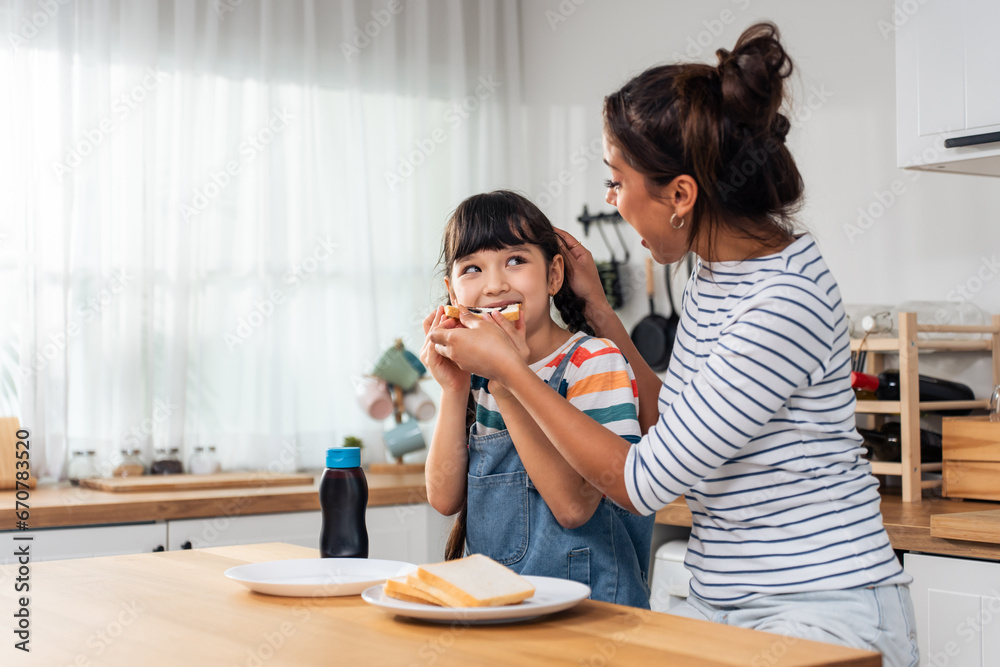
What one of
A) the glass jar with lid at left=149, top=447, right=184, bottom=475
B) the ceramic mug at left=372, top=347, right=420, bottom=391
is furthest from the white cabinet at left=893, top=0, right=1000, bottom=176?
the glass jar with lid at left=149, top=447, right=184, bottom=475

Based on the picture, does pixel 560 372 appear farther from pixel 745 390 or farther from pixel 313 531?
pixel 313 531

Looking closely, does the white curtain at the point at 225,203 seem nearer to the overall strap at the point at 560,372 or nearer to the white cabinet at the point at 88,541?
the white cabinet at the point at 88,541

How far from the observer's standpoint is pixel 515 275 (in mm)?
1389

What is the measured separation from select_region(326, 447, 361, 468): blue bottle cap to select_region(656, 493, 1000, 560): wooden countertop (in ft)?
3.60

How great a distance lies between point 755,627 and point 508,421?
0.39 meters

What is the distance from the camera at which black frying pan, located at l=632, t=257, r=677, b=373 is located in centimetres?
311

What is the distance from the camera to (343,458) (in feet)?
4.03

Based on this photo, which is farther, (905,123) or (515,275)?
(905,123)

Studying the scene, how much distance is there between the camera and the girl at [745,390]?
3.28 ft

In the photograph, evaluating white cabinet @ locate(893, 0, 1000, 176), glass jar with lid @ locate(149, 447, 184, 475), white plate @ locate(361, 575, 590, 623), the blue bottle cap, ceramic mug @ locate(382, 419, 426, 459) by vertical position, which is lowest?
glass jar with lid @ locate(149, 447, 184, 475)

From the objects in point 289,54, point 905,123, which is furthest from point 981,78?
point 289,54

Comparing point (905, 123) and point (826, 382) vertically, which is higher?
point (905, 123)

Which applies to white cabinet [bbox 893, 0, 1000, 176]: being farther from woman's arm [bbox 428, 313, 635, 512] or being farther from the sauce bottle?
the sauce bottle

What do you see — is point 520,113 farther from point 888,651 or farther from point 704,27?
point 888,651
